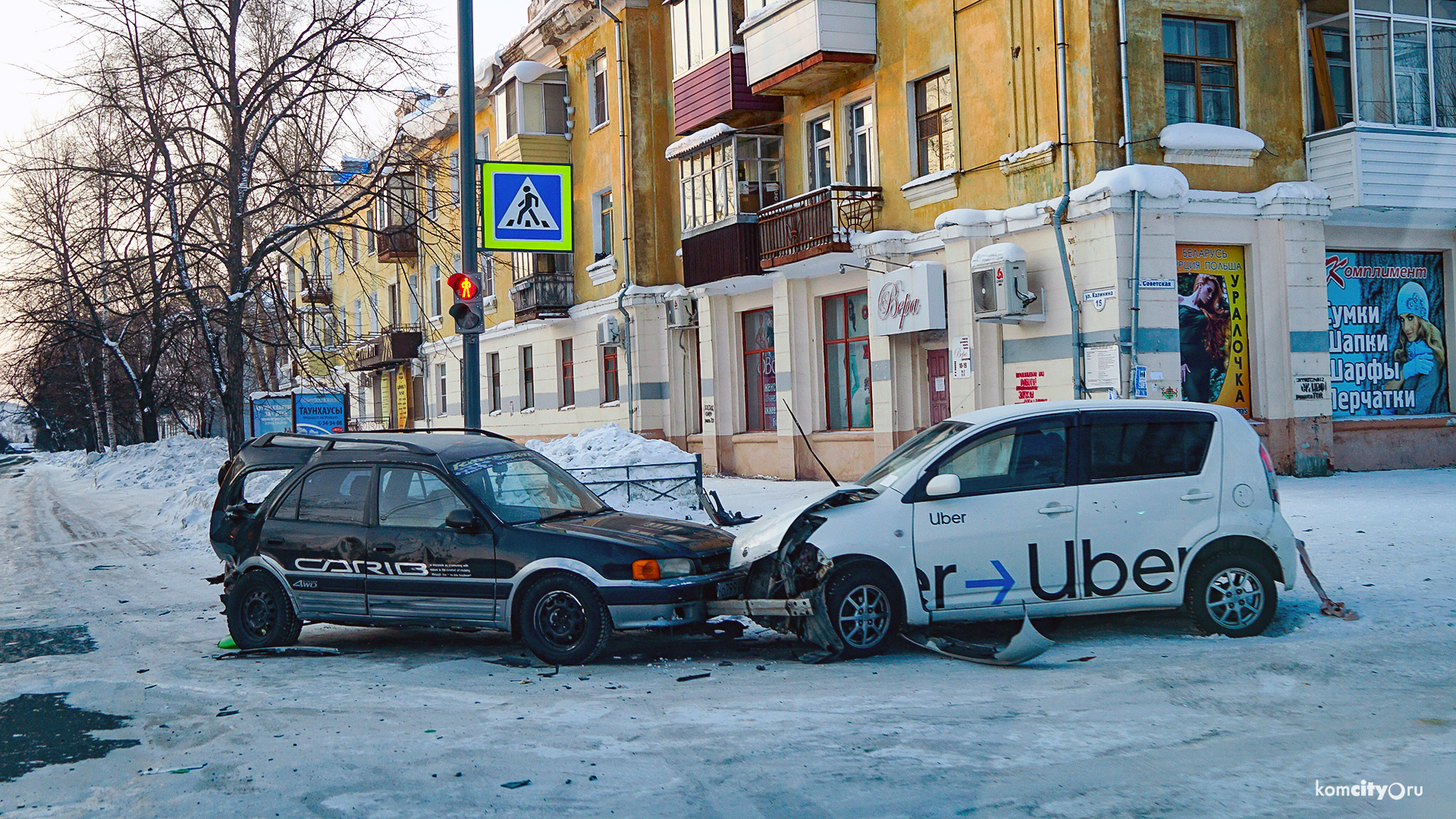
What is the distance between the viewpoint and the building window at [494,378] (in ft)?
122

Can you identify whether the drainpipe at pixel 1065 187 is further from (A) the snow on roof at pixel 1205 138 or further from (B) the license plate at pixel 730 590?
(B) the license plate at pixel 730 590

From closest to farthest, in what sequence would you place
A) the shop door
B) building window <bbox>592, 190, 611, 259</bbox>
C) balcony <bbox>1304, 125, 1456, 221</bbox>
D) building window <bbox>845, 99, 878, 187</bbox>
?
1. balcony <bbox>1304, 125, 1456, 221</bbox>
2. the shop door
3. building window <bbox>845, 99, 878, 187</bbox>
4. building window <bbox>592, 190, 611, 259</bbox>

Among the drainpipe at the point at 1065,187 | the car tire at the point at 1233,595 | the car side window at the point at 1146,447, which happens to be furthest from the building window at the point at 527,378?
the car tire at the point at 1233,595

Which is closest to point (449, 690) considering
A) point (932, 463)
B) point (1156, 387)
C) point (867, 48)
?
point (932, 463)

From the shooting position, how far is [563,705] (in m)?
6.44

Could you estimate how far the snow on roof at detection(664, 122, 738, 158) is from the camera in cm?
2372

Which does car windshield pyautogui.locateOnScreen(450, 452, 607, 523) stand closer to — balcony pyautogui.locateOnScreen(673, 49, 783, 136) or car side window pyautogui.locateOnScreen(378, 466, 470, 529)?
car side window pyautogui.locateOnScreen(378, 466, 470, 529)

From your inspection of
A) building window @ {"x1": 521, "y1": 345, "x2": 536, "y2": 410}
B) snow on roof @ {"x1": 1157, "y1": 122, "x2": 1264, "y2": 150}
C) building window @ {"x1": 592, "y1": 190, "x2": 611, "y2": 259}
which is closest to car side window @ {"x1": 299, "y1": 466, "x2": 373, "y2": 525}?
snow on roof @ {"x1": 1157, "y1": 122, "x2": 1264, "y2": 150}

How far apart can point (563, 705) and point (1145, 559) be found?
3.86m

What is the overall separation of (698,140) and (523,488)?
1735cm

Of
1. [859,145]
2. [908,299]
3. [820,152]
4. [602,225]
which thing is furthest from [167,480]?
[908,299]

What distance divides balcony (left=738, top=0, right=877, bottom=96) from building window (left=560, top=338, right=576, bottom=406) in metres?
12.3

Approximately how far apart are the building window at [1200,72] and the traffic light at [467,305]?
10.8 m

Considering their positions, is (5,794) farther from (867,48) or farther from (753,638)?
(867,48)
